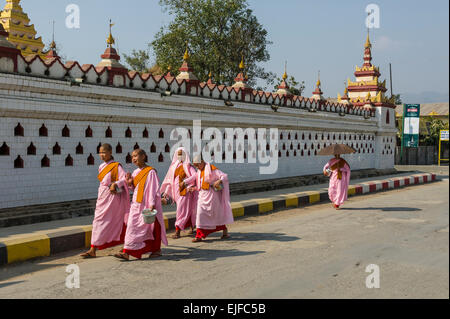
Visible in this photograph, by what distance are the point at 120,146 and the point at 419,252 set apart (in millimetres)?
6395

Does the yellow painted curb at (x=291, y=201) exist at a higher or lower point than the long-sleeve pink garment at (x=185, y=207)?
lower

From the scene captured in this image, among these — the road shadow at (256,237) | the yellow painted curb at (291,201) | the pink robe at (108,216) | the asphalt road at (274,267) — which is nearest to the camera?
the asphalt road at (274,267)

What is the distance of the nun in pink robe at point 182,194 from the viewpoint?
809 cm

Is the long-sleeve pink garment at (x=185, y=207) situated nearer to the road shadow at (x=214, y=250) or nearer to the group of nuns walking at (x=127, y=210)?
the road shadow at (x=214, y=250)

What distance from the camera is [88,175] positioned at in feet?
31.8

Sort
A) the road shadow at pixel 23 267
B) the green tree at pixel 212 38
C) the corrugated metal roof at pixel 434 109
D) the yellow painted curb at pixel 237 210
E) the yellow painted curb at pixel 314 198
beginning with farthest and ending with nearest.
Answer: the corrugated metal roof at pixel 434 109 → the green tree at pixel 212 38 → the yellow painted curb at pixel 314 198 → the yellow painted curb at pixel 237 210 → the road shadow at pixel 23 267

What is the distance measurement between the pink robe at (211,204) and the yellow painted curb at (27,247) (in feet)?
7.27

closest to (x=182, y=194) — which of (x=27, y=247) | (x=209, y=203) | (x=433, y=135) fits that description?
(x=209, y=203)

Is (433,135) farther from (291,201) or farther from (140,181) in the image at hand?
(140,181)

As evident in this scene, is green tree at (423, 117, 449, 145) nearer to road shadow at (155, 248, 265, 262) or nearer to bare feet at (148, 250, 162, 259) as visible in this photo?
road shadow at (155, 248, 265, 262)

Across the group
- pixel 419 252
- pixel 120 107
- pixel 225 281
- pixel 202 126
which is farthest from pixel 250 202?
pixel 225 281

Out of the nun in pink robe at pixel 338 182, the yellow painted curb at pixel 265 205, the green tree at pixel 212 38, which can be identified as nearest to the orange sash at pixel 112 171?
the yellow painted curb at pixel 265 205

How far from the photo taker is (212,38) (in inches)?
1133
